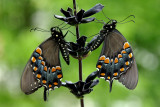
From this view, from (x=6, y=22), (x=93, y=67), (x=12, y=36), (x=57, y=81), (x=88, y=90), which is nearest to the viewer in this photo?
(x=88, y=90)

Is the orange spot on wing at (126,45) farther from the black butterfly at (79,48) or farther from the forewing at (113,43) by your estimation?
the black butterfly at (79,48)

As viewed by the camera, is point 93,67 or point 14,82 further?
point 14,82

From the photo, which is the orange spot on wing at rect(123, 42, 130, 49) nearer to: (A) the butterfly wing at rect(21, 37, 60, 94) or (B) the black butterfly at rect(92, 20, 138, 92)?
(B) the black butterfly at rect(92, 20, 138, 92)

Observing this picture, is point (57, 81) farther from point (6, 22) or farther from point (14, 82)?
point (6, 22)

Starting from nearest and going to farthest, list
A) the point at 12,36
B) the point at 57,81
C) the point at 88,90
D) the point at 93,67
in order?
the point at 88,90 < the point at 57,81 < the point at 93,67 < the point at 12,36

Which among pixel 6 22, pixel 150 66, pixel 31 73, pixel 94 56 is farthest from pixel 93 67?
pixel 6 22

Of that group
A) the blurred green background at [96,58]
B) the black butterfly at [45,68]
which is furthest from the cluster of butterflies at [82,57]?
the blurred green background at [96,58]

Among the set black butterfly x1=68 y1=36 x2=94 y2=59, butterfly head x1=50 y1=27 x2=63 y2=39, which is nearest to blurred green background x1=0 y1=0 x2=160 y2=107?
butterfly head x1=50 y1=27 x2=63 y2=39

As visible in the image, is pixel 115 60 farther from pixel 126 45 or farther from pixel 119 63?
pixel 126 45
